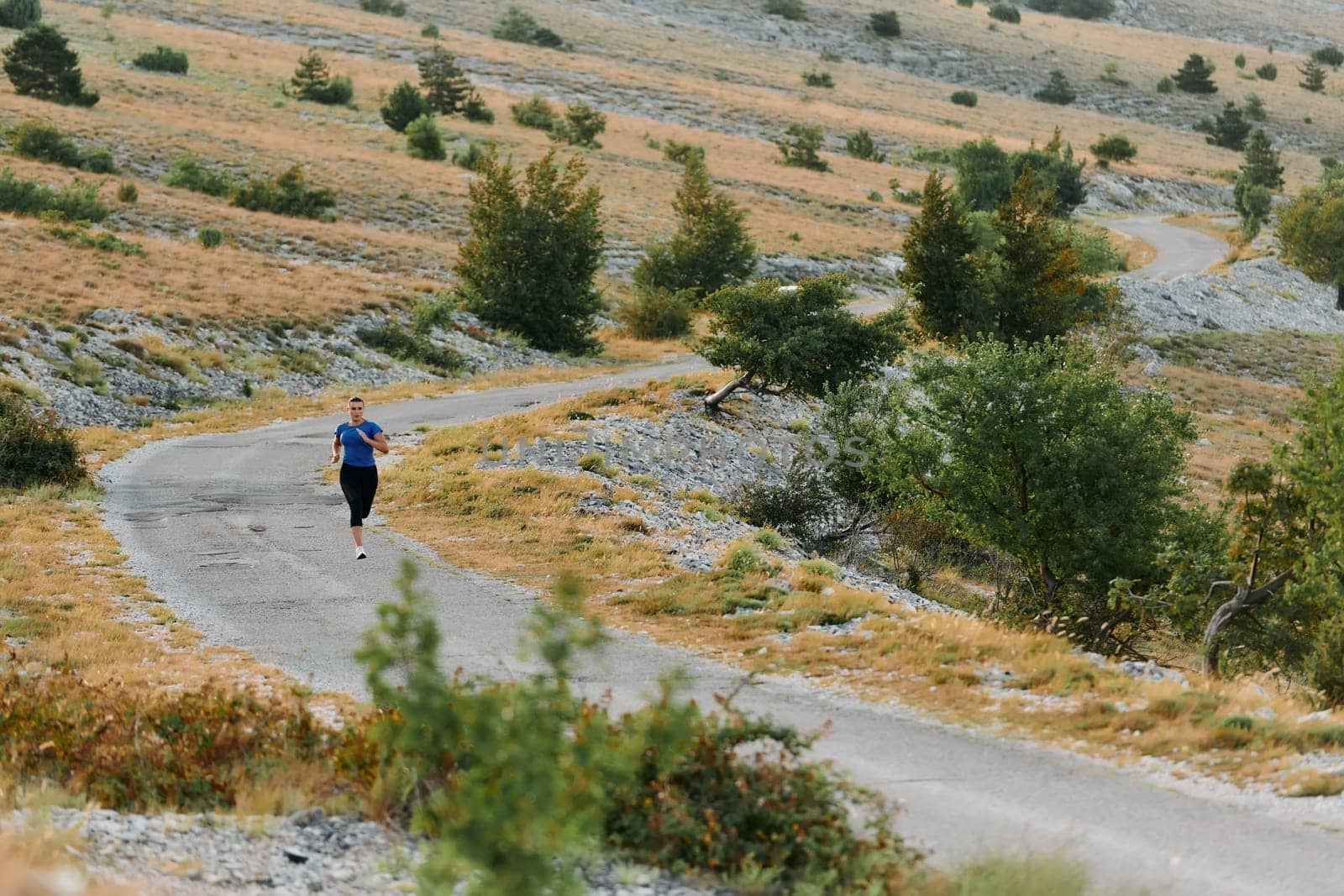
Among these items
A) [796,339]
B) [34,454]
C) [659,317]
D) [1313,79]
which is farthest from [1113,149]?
[34,454]

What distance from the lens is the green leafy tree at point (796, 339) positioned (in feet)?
88.0

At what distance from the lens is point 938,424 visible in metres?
20.7

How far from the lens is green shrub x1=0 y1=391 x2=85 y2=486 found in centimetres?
2058

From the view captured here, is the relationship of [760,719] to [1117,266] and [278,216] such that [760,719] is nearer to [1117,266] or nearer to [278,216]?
[278,216]

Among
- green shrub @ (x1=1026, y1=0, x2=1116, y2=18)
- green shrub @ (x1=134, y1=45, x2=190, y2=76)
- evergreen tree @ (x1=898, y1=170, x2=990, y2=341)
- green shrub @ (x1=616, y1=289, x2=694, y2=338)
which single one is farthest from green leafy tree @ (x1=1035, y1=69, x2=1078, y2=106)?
evergreen tree @ (x1=898, y1=170, x2=990, y2=341)

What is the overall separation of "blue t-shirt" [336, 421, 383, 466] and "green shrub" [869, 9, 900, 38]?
138 m

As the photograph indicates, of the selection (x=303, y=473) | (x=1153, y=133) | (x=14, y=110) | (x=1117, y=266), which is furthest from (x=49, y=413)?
(x=1153, y=133)

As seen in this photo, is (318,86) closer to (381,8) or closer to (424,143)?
(424,143)

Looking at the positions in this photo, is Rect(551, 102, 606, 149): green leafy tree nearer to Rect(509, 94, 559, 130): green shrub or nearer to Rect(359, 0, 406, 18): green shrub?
Rect(509, 94, 559, 130): green shrub

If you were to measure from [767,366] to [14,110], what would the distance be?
150 feet

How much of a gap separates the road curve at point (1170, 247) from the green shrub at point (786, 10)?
64.1m

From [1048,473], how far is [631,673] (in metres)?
9.93

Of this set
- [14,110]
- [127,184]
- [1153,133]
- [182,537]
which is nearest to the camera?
[182,537]

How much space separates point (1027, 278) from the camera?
38.8 meters
